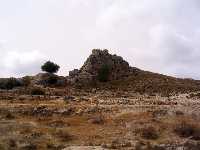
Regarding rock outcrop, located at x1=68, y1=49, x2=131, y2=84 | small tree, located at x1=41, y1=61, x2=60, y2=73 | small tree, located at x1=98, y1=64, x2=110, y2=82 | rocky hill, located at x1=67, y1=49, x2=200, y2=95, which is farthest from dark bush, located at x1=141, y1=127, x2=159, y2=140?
small tree, located at x1=41, y1=61, x2=60, y2=73

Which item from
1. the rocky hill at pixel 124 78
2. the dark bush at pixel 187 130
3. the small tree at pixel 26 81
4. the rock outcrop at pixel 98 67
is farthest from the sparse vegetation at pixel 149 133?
the rock outcrop at pixel 98 67

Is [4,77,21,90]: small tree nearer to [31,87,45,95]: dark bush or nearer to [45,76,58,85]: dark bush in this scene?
[45,76,58,85]: dark bush

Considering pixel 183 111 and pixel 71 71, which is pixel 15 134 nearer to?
pixel 183 111

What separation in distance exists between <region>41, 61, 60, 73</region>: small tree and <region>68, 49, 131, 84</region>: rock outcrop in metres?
2.44

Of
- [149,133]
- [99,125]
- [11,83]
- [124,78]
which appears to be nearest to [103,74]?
[124,78]

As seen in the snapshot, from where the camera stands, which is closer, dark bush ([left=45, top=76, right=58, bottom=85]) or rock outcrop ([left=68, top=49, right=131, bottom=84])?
dark bush ([left=45, top=76, right=58, bottom=85])

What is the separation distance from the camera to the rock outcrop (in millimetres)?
85562

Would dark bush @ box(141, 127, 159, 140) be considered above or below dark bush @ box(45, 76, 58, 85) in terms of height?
below

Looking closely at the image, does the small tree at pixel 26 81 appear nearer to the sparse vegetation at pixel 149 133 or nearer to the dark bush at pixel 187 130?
the sparse vegetation at pixel 149 133

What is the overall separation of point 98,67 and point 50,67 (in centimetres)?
821

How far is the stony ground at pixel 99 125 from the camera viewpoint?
4256 centimetres

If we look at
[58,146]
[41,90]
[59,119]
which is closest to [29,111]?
[59,119]

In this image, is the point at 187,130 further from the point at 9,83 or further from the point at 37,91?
the point at 9,83

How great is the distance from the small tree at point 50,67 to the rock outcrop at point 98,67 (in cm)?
244
